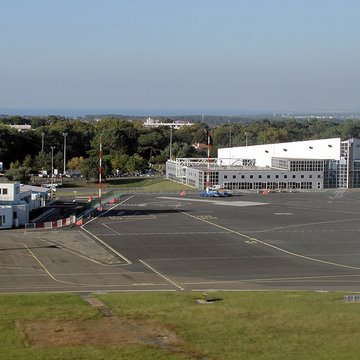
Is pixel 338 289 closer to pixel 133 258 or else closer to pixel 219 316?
pixel 219 316

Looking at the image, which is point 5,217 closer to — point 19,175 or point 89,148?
point 19,175

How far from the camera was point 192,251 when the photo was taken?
5644 centimetres

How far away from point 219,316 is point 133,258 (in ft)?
64.5

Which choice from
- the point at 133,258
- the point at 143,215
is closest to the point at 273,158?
the point at 143,215

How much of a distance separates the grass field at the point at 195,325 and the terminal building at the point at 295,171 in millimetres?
71828

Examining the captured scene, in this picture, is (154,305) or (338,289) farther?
(338,289)

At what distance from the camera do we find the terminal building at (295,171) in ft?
369

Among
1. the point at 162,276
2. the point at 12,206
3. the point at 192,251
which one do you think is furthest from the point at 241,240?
the point at 12,206

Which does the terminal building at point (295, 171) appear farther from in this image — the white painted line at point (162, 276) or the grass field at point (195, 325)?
the grass field at point (195, 325)

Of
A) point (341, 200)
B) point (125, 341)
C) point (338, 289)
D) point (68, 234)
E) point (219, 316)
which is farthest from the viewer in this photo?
point (341, 200)

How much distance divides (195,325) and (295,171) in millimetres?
84104

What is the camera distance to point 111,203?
300ft

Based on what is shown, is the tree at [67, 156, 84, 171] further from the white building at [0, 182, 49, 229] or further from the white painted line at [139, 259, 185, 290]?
the white painted line at [139, 259, 185, 290]

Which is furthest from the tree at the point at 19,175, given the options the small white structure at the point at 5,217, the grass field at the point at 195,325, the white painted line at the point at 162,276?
the grass field at the point at 195,325
